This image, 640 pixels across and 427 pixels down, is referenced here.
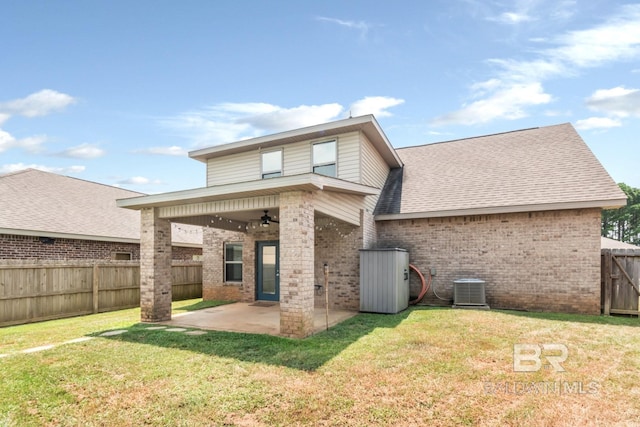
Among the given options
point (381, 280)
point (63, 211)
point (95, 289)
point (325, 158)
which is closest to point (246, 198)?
point (325, 158)

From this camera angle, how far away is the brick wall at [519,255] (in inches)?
363

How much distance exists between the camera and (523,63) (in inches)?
370

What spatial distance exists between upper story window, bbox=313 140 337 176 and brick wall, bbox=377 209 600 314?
306cm

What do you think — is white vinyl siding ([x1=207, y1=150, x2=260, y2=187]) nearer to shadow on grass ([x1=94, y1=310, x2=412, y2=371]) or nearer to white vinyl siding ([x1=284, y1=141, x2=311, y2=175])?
white vinyl siding ([x1=284, y1=141, x2=311, y2=175])

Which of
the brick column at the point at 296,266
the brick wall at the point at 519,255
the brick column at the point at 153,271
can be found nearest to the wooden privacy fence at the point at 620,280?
the brick wall at the point at 519,255

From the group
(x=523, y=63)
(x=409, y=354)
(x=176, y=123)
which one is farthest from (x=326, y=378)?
(x=176, y=123)

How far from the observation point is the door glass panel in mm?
11844

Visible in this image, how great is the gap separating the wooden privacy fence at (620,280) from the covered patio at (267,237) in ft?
21.4

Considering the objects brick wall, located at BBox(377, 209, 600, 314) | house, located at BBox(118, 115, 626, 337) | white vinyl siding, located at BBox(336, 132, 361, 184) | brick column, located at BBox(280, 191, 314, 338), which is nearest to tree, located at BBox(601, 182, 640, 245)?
house, located at BBox(118, 115, 626, 337)

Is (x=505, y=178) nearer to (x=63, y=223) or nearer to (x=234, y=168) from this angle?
(x=234, y=168)

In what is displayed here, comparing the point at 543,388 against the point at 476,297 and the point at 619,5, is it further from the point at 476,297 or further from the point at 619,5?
the point at 619,5

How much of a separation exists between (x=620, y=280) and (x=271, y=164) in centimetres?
1077

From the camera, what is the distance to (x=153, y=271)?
8.50 m

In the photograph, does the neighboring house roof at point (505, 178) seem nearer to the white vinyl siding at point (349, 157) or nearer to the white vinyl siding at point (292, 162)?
the white vinyl siding at point (349, 157)
